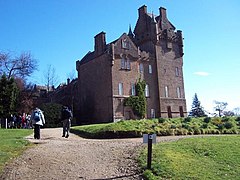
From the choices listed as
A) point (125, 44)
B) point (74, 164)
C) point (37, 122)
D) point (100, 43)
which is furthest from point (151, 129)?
point (100, 43)

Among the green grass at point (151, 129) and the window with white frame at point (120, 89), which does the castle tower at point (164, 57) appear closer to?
the window with white frame at point (120, 89)

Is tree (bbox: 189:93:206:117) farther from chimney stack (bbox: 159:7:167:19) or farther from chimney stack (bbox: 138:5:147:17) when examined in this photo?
chimney stack (bbox: 138:5:147:17)

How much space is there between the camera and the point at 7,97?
37.8m

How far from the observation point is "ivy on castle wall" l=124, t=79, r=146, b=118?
41.2 metres

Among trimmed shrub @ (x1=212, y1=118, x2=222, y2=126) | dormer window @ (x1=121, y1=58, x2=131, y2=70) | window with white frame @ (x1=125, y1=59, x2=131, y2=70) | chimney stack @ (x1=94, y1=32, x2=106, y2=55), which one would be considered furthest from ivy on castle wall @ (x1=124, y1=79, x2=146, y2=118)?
trimmed shrub @ (x1=212, y1=118, x2=222, y2=126)

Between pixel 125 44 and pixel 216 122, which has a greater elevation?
pixel 125 44

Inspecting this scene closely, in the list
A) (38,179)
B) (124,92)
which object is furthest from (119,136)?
(124,92)

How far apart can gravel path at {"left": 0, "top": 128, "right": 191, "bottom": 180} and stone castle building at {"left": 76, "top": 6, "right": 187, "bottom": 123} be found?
1097 inches

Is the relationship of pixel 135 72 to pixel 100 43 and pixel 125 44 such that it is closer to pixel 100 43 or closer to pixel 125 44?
pixel 125 44

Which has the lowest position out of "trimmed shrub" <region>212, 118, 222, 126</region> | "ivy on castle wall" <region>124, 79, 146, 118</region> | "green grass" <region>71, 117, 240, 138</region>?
"green grass" <region>71, 117, 240, 138</region>

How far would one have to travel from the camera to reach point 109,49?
40875 millimetres

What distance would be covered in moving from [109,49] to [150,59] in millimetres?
8547

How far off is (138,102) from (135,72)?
4904 mm

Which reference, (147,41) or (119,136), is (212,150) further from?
(147,41)
